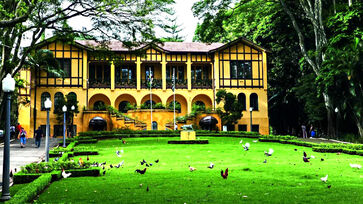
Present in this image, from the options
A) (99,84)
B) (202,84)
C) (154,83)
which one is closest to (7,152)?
(99,84)

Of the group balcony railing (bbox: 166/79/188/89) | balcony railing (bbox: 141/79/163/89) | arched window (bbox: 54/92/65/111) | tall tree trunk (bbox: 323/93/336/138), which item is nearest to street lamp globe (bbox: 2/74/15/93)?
tall tree trunk (bbox: 323/93/336/138)

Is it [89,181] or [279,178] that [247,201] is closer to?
[279,178]

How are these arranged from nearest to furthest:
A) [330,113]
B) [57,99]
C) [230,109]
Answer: [330,113], [230,109], [57,99]

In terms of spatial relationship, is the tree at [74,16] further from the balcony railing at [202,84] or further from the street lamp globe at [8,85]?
the balcony railing at [202,84]

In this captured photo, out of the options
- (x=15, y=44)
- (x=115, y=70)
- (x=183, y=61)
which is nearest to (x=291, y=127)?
(x=183, y=61)

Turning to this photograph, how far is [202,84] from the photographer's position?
3784 cm

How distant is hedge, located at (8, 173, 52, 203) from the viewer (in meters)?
6.41

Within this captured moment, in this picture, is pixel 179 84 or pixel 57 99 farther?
pixel 179 84

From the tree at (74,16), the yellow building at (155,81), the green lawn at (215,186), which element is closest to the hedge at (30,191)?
the green lawn at (215,186)

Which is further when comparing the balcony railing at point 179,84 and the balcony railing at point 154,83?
the balcony railing at point 179,84

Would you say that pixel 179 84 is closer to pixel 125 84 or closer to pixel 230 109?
pixel 125 84

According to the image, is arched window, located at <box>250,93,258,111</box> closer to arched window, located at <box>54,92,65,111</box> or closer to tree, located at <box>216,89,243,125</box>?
tree, located at <box>216,89,243,125</box>

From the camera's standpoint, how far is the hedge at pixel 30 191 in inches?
252

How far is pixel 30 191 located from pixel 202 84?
3150cm
